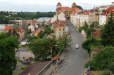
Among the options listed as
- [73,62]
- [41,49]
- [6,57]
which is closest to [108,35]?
[73,62]

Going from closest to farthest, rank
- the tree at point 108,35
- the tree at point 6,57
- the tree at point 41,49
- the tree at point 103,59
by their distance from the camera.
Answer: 1. the tree at point 103,59
2. the tree at point 6,57
3. the tree at point 108,35
4. the tree at point 41,49

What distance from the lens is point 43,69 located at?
20891mm

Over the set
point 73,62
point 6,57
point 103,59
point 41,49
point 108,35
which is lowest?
point 73,62

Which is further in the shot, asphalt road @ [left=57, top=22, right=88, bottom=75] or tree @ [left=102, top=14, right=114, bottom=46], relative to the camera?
Answer: tree @ [left=102, top=14, right=114, bottom=46]

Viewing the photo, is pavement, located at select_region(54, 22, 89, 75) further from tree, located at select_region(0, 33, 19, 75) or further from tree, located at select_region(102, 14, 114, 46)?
tree, located at select_region(0, 33, 19, 75)

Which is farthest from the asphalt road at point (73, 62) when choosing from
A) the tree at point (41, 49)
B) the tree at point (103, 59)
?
the tree at point (103, 59)

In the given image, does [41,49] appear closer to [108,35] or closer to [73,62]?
[73,62]

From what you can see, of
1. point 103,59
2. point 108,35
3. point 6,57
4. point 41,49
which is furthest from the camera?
point 41,49

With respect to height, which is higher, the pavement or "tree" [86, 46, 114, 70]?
"tree" [86, 46, 114, 70]

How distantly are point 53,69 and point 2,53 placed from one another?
168 inches

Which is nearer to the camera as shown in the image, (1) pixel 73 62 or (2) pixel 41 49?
(1) pixel 73 62

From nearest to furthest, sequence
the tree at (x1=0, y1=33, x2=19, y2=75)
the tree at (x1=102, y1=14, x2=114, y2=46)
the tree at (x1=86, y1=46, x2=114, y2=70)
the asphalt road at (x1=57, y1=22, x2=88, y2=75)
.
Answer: the tree at (x1=86, y1=46, x2=114, y2=70) < the tree at (x1=0, y1=33, x2=19, y2=75) < the asphalt road at (x1=57, y1=22, x2=88, y2=75) < the tree at (x1=102, y1=14, x2=114, y2=46)

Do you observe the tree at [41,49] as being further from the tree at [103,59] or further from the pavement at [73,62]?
the tree at [103,59]

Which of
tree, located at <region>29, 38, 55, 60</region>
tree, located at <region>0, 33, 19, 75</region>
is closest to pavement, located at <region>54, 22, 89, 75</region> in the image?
tree, located at <region>29, 38, 55, 60</region>
